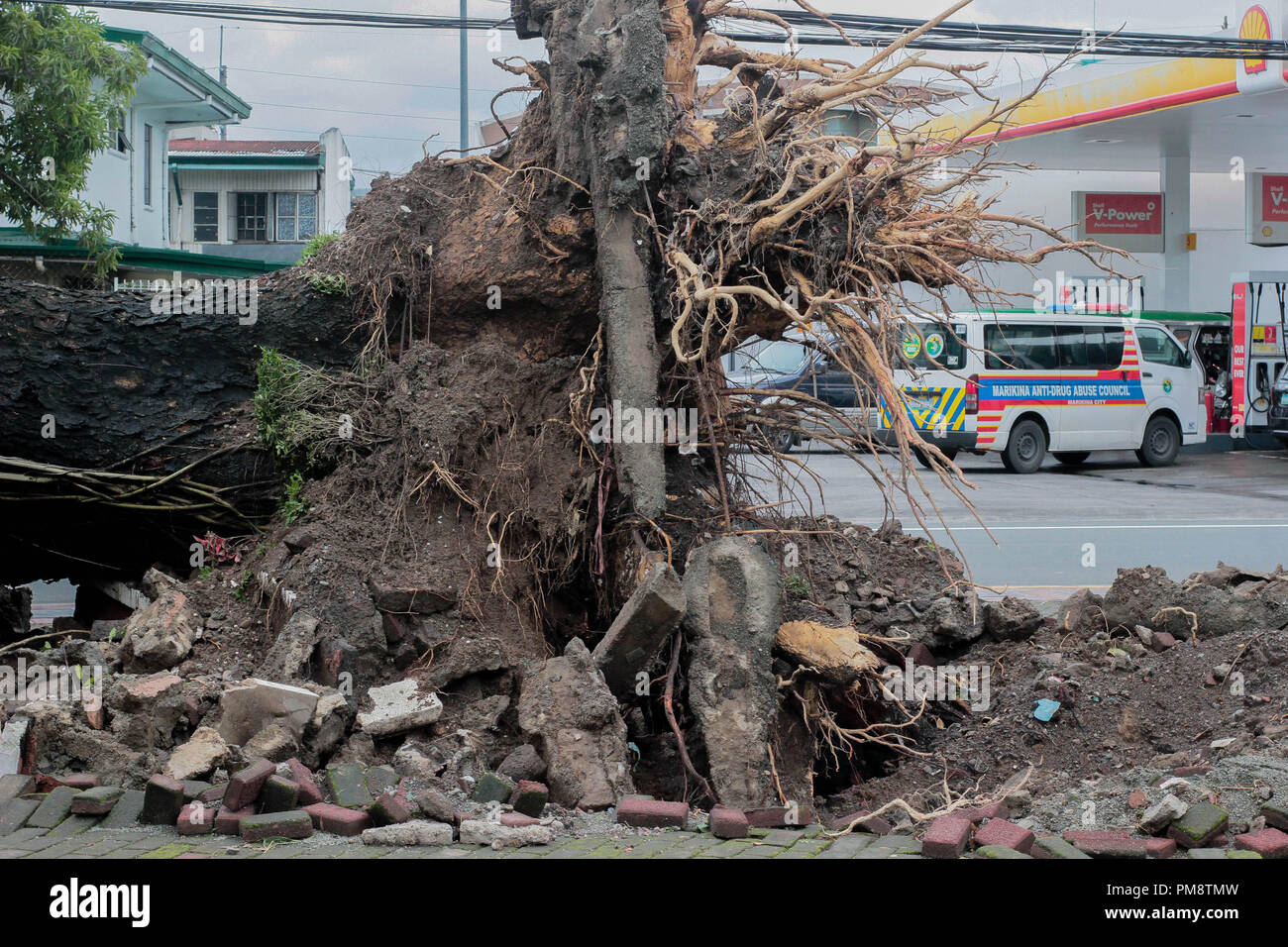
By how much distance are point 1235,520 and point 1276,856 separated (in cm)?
1195

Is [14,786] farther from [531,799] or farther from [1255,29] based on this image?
[1255,29]

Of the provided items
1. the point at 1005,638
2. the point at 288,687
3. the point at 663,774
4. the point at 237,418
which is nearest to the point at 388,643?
the point at 288,687

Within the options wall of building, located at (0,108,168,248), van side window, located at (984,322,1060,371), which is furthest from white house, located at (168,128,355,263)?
van side window, located at (984,322,1060,371)

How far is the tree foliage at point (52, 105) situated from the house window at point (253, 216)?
1341 centimetres

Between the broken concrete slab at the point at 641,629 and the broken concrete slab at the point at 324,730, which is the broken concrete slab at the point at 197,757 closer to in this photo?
the broken concrete slab at the point at 324,730

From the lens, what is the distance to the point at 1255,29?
18547mm

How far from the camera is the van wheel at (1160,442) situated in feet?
73.3

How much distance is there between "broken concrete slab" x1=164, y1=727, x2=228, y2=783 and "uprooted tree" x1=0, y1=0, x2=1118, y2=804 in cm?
73

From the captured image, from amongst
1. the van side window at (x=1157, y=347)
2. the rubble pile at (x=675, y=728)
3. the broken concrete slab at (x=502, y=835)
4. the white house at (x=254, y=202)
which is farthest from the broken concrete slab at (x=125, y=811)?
the white house at (x=254, y=202)

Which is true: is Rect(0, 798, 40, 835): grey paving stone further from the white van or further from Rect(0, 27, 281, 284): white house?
the white van

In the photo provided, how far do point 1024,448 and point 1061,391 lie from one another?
1215 mm

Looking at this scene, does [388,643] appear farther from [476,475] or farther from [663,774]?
[663,774]

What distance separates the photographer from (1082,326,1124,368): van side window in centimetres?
2116

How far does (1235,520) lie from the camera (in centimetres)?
1460
